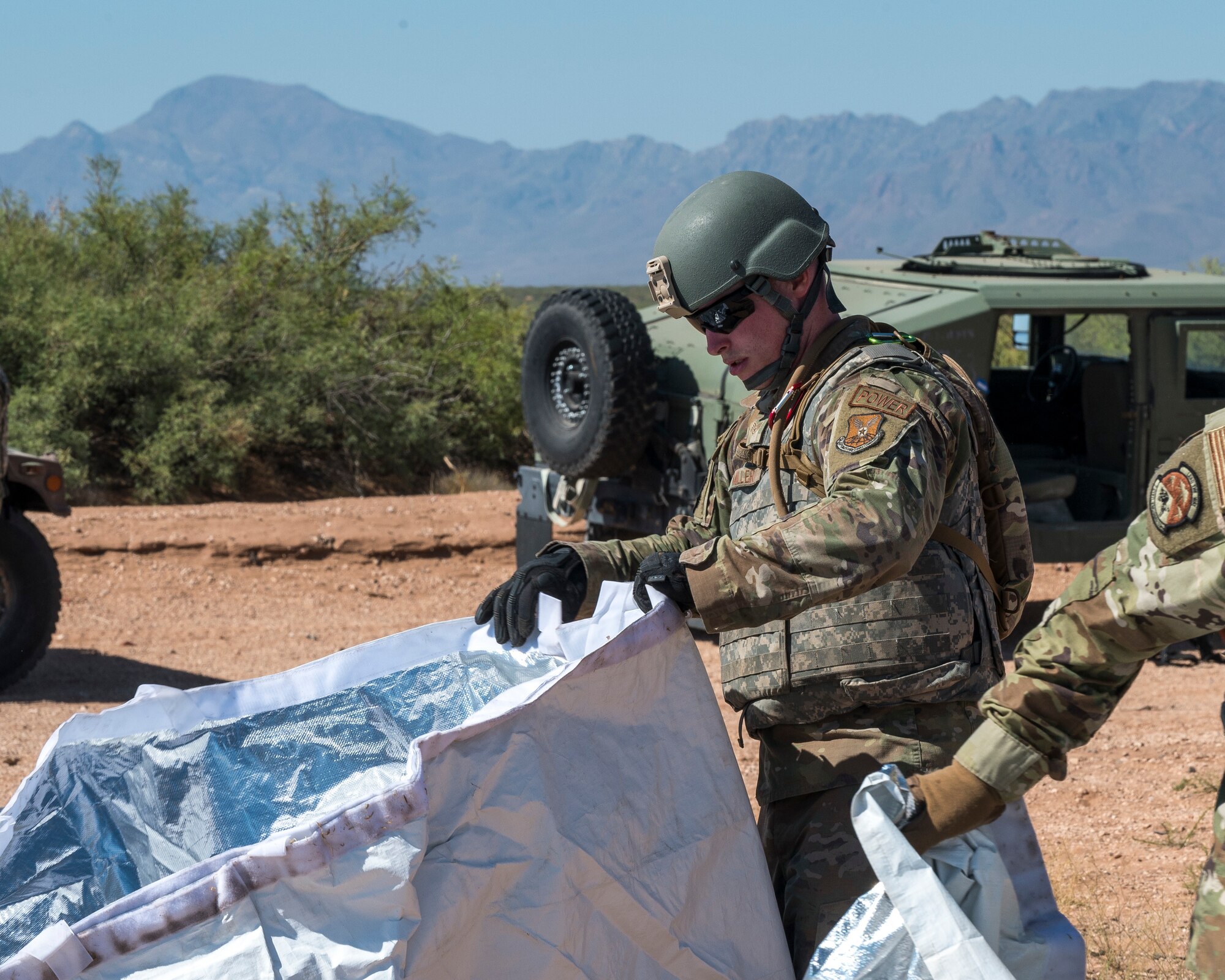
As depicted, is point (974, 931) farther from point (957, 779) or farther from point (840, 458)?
point (840, 458)

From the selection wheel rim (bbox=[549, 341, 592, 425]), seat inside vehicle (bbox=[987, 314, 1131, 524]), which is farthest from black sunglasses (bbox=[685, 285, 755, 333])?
seat inside vehicle (bbox=[987, 314, 1131, 524])

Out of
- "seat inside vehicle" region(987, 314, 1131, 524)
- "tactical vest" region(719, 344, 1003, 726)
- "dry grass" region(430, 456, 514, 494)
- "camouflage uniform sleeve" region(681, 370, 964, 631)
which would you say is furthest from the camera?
"dry grass" region(430, 456, 514, 494)

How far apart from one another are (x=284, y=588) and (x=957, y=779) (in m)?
7.94

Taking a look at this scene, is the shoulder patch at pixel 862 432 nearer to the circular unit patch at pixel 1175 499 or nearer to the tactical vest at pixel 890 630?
the tactical vest at pixel 890 630

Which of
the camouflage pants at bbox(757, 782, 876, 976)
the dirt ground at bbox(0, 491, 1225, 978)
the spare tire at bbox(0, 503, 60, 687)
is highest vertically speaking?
the camouflage pants at bbox(757, 782, 876, 976)

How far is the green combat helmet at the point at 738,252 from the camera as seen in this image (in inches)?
92.2

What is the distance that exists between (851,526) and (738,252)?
0.61 metres

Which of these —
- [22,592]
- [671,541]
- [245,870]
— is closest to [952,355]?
[22,592]

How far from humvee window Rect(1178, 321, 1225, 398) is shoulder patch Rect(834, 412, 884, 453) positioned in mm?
6123

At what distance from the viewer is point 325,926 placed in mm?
1744

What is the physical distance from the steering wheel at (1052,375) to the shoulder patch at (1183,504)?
7.17 meters

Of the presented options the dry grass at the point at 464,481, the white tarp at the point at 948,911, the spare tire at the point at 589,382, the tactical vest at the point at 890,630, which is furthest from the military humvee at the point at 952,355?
the dry grass at the point at 464,481

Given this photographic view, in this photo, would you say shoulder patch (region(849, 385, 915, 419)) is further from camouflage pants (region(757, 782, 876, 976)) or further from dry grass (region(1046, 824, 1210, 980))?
dry grass (region(1046, 824, 1210, 980))

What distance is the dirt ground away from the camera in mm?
4195
